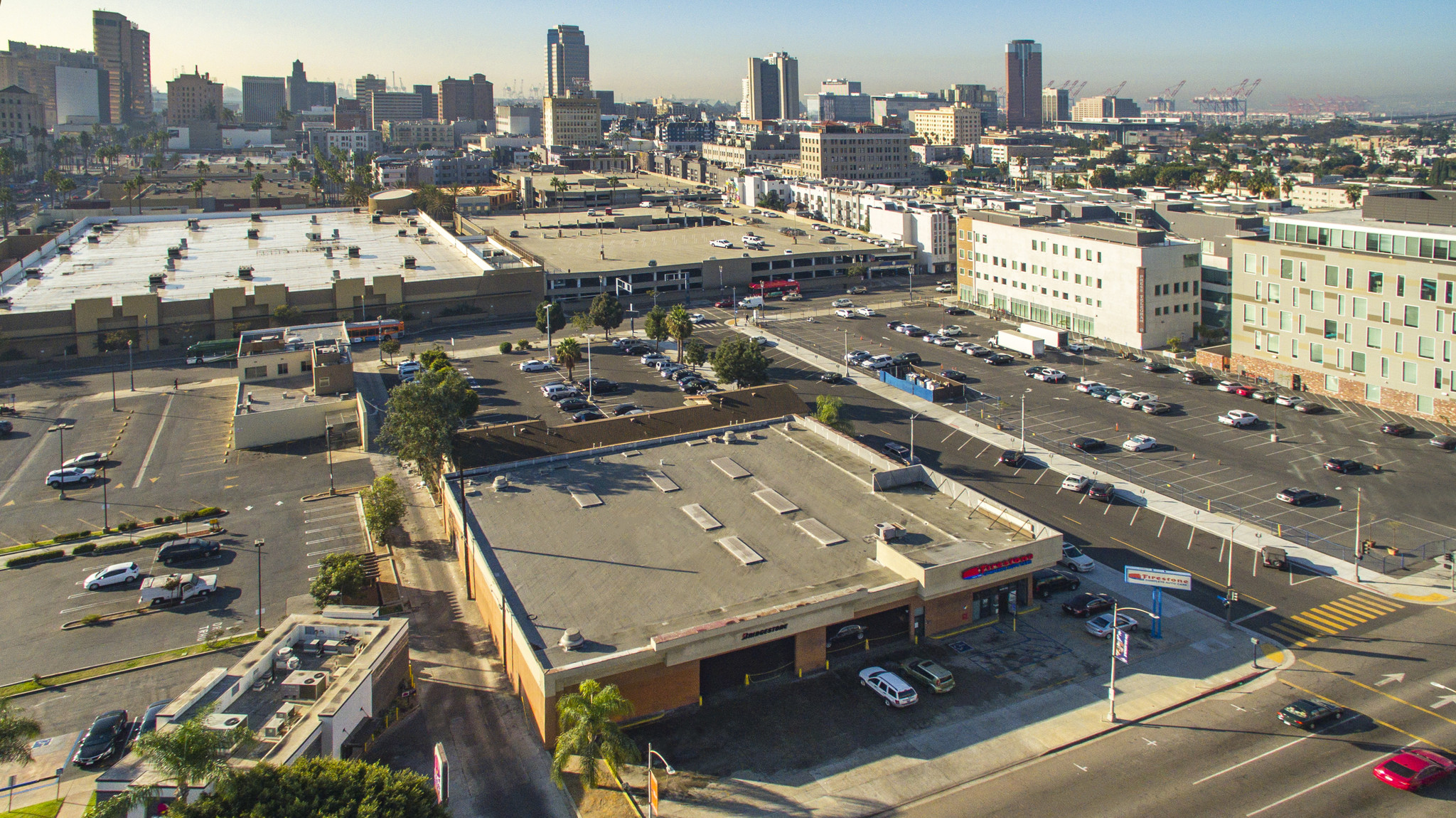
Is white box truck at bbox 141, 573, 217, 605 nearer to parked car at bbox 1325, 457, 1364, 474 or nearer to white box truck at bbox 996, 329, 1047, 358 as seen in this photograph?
parked car at bbox 1325, 457, 1364, 474

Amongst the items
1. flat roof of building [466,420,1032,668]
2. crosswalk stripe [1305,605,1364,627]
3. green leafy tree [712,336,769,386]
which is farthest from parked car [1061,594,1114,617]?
green leafy tree [712,336,769,386]

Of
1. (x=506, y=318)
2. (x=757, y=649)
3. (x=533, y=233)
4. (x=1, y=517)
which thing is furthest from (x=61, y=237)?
(x=757, y=649)

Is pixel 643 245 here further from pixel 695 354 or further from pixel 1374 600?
pixel 1374 600

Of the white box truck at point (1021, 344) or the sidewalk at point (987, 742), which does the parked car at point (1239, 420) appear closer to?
the white box truck at point (1021, 344)

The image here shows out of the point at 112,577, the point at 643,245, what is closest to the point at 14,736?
the point at 112,577

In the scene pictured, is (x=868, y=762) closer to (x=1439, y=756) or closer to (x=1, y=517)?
(x=1439, y=756)

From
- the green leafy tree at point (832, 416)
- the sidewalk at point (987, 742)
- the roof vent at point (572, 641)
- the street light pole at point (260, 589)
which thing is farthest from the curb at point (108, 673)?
the green leafy tree at point (832, 416)

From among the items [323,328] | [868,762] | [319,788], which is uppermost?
[323,328]
